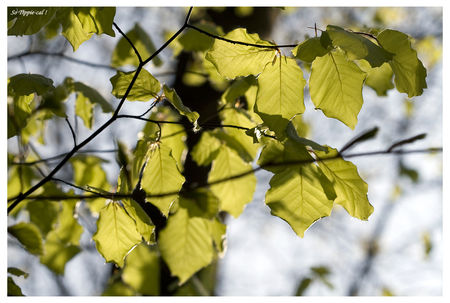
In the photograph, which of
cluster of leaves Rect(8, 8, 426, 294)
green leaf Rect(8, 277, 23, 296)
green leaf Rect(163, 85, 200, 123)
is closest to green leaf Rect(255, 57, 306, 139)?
cluster of leaves Rect(8, 8, 426, 294)

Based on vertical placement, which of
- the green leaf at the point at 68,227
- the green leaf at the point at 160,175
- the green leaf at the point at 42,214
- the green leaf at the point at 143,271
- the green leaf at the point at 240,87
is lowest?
the green leaf at the point at 143,271

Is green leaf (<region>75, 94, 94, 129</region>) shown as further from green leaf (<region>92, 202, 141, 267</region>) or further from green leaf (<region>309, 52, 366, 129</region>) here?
green leaf (<region>309, 52, 366, 129</region>)

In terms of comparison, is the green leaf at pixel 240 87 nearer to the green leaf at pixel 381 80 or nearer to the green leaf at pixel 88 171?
the green leaf at pixel 381 80

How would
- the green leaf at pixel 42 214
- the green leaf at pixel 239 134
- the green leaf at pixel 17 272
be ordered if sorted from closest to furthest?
the green leaf at pixel 17 272
the green leaf at pixel 239 134
the green leaf at pixel 42 214

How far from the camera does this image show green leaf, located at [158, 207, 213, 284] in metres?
1.02

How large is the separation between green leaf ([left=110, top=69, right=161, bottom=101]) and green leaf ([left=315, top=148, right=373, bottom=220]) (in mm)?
356

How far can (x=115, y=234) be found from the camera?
0.81 meters

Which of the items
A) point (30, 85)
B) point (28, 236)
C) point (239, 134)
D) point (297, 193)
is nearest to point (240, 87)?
point (239, 134)

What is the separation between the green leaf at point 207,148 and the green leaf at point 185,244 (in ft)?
0.50

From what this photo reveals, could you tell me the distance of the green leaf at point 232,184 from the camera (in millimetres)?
1091

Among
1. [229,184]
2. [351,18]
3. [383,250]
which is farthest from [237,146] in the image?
[383,250]

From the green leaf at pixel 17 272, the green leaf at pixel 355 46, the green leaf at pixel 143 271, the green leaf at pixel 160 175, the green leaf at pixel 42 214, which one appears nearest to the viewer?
the green leaf at pixel 355 46

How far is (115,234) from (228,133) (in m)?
0.41

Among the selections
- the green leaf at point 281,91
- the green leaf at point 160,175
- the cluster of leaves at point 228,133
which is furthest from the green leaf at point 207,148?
the green leaf at point 281,91
